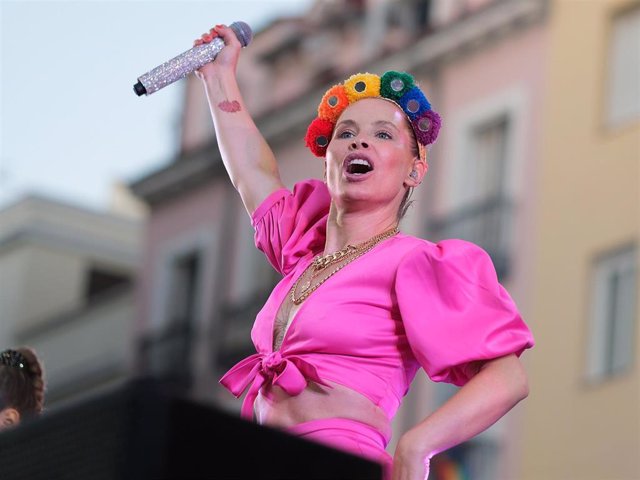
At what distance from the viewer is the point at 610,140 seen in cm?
1816

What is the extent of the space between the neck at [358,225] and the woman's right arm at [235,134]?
12.5 inches

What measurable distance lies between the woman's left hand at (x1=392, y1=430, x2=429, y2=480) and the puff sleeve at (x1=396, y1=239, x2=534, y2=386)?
19 cm

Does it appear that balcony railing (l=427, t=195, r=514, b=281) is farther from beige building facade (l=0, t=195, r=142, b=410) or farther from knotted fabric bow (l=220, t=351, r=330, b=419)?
knotted fabric bow (l=220, t=351, r=330, b=419)

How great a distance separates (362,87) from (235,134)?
39cm

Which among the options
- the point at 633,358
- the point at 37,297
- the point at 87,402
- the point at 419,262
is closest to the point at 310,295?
the point at 419,262

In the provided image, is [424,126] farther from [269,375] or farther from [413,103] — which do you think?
[269,375]

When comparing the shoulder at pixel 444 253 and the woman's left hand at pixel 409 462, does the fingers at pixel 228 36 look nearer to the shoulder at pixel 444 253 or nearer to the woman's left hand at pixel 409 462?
the shoulder at pixel 444 253

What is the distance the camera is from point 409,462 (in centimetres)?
395

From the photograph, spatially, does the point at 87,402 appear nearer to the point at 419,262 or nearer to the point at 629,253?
the point at 419,262

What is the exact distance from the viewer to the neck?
4.47 metres

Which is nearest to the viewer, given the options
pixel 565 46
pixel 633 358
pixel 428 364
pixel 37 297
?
pixel 428 364

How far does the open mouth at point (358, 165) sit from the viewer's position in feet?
14.6

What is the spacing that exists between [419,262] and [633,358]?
13261 millimetres

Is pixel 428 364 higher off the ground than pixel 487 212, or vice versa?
pixel 487 212
